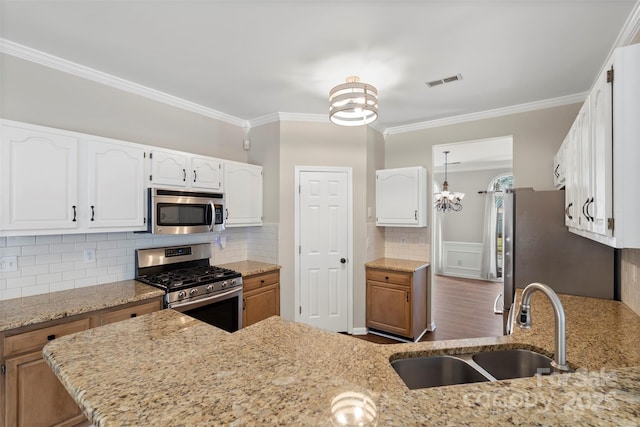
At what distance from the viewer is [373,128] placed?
396cm

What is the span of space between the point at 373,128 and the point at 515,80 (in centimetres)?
165

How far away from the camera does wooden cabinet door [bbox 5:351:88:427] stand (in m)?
1.80

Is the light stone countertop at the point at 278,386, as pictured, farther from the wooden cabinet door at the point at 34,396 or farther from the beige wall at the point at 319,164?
the beige wall at the point at 319,164

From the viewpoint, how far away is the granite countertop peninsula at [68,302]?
185 centimetres

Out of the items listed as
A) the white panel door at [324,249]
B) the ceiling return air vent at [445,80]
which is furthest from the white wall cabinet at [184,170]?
the ceiling return air vent at [445,80]

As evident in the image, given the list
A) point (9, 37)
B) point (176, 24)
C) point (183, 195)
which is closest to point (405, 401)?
point (176, 24)

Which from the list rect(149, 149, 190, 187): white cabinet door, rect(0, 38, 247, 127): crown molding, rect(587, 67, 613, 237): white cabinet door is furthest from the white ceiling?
rect(587, 67, 613, 237): white cabinet door

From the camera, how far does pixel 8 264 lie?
217 centimetres

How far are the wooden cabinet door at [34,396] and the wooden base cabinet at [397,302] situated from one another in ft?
9.69

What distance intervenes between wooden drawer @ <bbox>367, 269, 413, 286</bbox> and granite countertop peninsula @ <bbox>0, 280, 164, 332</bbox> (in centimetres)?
237

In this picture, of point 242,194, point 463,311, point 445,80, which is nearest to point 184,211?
point 242,194

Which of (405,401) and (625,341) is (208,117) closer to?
(405,401)

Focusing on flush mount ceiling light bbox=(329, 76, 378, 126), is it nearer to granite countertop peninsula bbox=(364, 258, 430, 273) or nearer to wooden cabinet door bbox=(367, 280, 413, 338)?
granite countertop peninsula bbox=(364, 258, 430, 273)

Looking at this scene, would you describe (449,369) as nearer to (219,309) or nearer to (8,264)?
(219,309)
